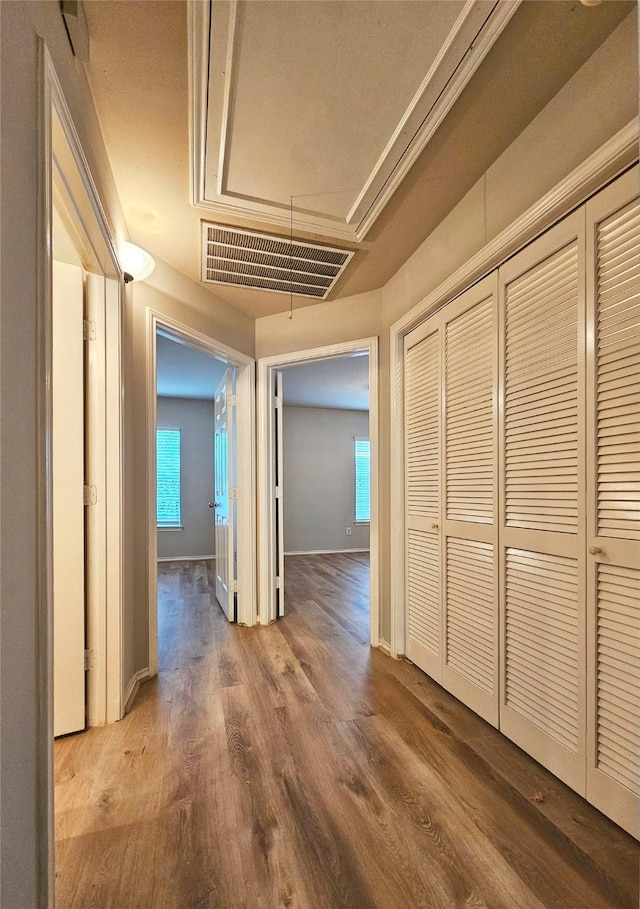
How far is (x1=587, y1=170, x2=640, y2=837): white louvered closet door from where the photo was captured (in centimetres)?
134

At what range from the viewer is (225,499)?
153 inches

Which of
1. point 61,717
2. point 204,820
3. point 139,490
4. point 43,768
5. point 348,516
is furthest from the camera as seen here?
point 348,516

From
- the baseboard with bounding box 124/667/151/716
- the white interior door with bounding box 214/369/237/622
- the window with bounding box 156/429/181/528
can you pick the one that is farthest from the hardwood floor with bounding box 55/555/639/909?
the window with bounding box 156/429/181/528

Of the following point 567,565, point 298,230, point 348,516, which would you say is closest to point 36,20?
point 298,230

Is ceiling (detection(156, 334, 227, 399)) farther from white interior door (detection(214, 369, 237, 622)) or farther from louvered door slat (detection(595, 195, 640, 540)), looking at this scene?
louvered door slat (detection(595, 195, 640, 540))

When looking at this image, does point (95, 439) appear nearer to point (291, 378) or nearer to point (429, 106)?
point (429, 106)

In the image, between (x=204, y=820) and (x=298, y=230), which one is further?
(x=298, y=230)

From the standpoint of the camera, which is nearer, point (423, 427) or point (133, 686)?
point (133, 686)

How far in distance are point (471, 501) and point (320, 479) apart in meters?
5.19

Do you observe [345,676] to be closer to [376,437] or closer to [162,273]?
[376,437]

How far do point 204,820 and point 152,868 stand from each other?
21cm

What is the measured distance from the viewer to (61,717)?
1.95m

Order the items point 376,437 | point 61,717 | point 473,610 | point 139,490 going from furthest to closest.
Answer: point 376,437 < point 139,490 < point 473,610 < point 61,717

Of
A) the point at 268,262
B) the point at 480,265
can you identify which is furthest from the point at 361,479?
→ the point at 480,265
